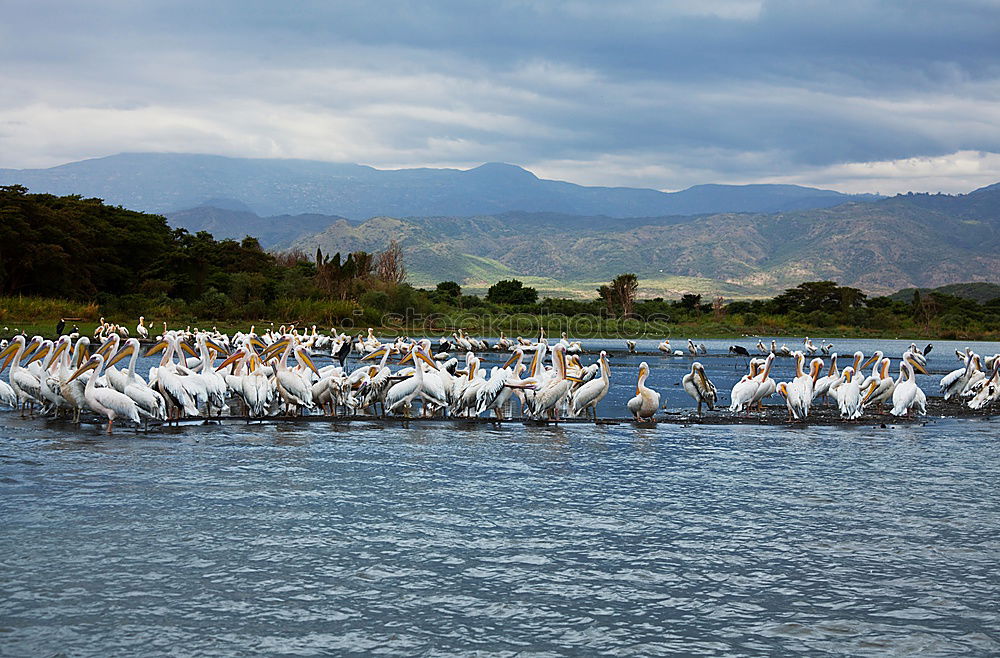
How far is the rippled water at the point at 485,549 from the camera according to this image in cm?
625

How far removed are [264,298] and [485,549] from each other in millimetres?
51422

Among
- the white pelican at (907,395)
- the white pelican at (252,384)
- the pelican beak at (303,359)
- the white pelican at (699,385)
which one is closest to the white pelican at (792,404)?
the white pelican at (699,385)

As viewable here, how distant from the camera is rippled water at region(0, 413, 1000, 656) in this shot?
6.25 m

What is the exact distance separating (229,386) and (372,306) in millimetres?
42123

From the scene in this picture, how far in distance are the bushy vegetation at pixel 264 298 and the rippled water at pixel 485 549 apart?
34.3 m

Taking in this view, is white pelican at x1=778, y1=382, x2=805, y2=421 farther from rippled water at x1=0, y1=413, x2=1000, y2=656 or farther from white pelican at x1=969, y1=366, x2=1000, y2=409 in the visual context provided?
white pelican at x1=969, y1=366, x2=1000, y2=409

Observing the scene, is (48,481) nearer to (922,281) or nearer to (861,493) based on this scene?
(861,493)

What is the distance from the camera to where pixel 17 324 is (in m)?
39.5

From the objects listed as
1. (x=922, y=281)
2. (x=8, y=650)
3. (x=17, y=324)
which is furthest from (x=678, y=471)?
(x=922, y=281)

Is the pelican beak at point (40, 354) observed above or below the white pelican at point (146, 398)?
above

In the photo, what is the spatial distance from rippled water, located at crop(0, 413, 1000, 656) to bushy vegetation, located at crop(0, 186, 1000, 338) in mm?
34346

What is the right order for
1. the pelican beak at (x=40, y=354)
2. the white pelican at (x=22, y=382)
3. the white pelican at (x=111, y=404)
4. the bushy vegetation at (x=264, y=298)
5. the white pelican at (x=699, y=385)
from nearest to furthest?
the white pelican at (x=111, y=404)
the white pelican at (x=22, y=382)
the pelican beak at (x=40, y=354)
the white pelican at (x=699, y=385)
the bushy vegetation at (x=264, y=298)

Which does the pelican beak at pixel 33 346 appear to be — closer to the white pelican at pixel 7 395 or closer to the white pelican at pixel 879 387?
the white pelican at pixel 7 395

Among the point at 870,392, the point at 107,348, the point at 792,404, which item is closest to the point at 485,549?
the point at 792,404
